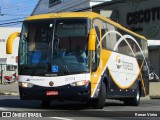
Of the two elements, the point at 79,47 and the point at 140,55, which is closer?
the point at 79,47

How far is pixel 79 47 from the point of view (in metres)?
15.9

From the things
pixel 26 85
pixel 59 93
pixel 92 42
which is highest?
pixel 92 42

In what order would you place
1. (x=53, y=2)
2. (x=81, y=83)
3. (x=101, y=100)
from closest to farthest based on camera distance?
(x=81, y=83) < (x=101, y=100) < (x=53, y=2)

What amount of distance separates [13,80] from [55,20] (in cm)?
→ 3289

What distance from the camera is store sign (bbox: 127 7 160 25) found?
146 ft

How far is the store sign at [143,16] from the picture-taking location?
44500 millimetres

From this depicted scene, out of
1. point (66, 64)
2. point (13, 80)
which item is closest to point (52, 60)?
point (66, 64)

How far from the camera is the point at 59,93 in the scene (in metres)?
15.8

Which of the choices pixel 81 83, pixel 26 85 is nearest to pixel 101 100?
pixel 81 83

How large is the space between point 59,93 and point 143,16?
31869mm

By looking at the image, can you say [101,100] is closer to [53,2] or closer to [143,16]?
[143,16]

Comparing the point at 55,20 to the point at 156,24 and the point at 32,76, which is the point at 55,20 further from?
the point at 156,24

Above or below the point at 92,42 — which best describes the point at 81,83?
below

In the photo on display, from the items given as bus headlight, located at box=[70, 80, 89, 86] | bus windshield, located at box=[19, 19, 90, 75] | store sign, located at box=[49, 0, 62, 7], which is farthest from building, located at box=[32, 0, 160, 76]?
store sign, located at box=[49, 0, 62, 7]
